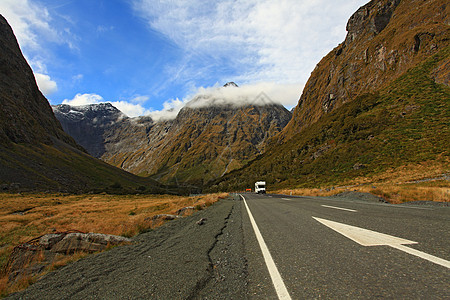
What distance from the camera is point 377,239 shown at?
4.84m

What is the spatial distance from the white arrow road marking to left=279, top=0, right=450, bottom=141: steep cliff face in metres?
70.2

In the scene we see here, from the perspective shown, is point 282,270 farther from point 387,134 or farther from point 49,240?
point 387,134

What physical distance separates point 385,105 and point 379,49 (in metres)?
35.0

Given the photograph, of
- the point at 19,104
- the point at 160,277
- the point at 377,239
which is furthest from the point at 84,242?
the point at 19,104

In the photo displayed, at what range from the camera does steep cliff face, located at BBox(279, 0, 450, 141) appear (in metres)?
65.1

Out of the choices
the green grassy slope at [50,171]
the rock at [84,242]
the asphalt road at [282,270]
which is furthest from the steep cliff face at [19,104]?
the asphalt road at [282,270]

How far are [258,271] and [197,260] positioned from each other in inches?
60.8

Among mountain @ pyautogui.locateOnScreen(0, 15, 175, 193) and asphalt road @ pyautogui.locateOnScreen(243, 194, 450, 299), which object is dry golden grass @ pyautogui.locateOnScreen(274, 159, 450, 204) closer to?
asphalt road @ pyautogui.locateOnScreen(243, 194, 450, 299)

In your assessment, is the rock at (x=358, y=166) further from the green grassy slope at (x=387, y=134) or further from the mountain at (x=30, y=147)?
the mountain at (x=30, y=147)

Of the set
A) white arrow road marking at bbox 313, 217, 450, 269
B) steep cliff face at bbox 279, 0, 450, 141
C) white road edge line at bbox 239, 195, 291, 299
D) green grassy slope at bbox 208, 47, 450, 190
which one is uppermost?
steep cliff face at bbox 279, 0, 450, 141

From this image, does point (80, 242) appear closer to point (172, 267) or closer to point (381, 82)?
point (172, 267)

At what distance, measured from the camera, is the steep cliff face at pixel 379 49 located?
65125 millimetres

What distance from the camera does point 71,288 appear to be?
13.5 feet

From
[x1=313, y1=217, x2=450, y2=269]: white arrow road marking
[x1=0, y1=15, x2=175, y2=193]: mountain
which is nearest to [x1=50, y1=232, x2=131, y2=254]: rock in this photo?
[x1=313, y1=217, x2=450, y2=269]: white arrow road marking
